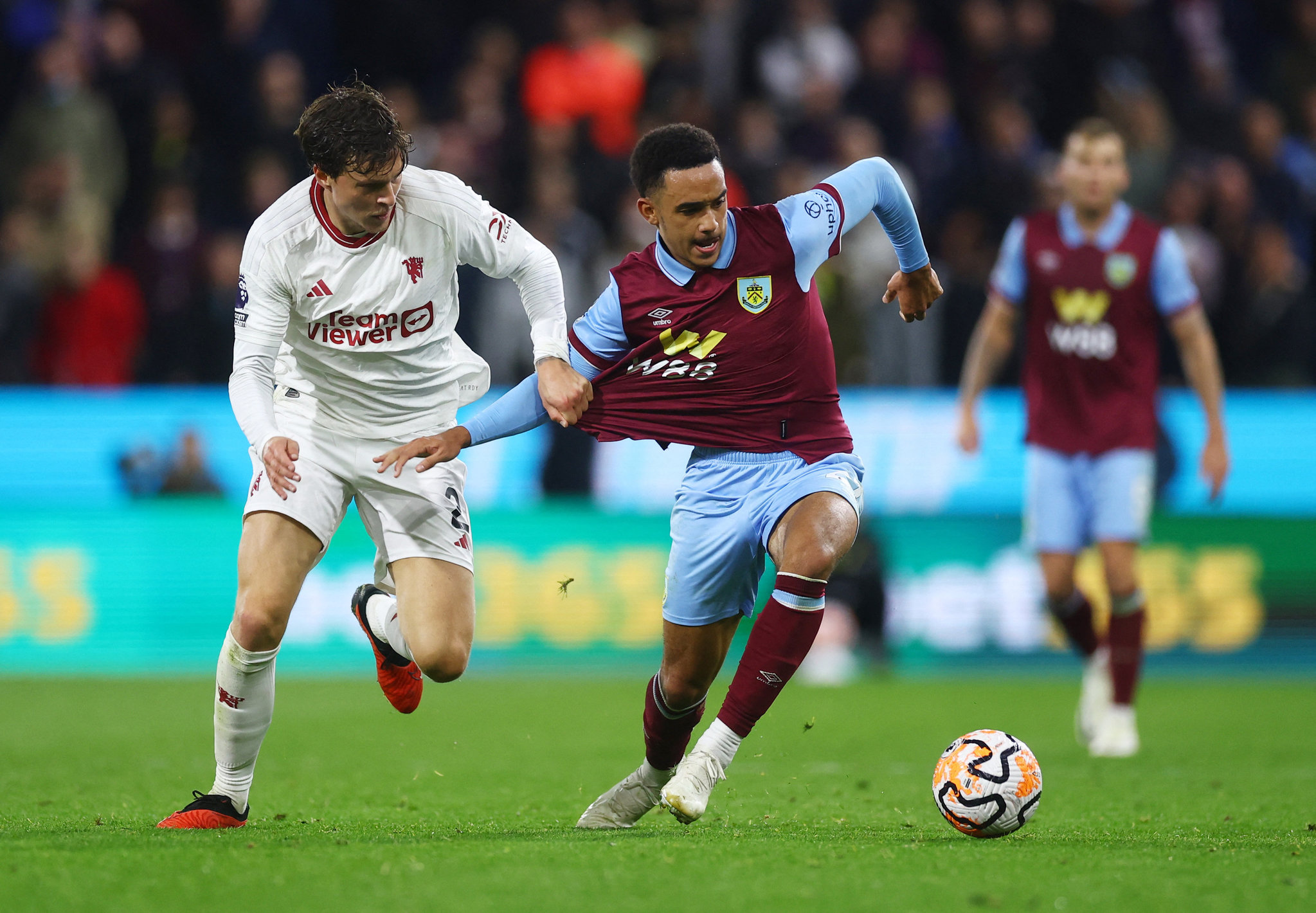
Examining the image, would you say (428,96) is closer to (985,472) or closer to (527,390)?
(985,472)

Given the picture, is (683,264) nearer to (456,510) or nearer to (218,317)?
(456,510)

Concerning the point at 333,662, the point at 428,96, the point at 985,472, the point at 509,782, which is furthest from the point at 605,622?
the point at 428,96

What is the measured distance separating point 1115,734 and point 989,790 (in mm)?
3397

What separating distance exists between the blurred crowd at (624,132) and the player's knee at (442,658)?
24.8ft

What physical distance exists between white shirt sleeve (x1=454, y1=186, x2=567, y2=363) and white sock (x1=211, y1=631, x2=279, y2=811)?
56.2 inches

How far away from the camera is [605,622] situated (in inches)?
492

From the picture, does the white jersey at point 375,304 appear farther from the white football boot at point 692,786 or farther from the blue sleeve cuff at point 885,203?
the white football boot at point 692,786

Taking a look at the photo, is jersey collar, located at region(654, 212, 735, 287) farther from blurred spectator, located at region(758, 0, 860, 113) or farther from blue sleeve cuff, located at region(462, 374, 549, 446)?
blurred spectator, located at region(758, 0, 860, 113)

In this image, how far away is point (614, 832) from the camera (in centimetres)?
536

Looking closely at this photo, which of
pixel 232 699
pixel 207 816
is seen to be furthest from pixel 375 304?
pixel 207 816

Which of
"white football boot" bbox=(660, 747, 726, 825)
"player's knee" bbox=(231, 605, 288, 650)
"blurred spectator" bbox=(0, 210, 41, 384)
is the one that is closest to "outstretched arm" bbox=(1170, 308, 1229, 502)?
"white football boot" bbox=(660, 747, 726, 825)

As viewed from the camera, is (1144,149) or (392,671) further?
(1144,149)

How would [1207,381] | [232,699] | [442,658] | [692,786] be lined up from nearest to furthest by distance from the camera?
1. [692,786]
2. [232,699]
3. [442,658]
4. [1207,381]

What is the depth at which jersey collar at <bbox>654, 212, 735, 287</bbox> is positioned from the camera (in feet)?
18.2
